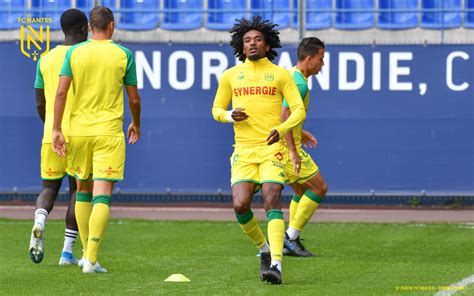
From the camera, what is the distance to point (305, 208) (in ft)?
38.9

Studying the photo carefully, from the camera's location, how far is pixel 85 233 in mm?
10266

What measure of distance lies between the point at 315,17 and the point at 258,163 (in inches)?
363

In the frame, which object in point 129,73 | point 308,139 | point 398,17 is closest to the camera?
point 129,73

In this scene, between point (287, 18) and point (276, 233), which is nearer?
point (276, 233)

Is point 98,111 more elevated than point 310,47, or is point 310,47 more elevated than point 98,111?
point 310,47

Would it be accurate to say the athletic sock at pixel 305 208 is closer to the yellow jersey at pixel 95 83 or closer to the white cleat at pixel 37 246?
the yellow jersey at pixel 95 83

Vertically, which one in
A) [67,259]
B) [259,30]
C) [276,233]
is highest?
[259,30]

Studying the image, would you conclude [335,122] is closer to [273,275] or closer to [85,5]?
[85,5]

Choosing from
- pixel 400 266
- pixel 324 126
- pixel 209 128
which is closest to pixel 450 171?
pixel 324 126

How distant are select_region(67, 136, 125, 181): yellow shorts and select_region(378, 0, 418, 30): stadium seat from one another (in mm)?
9008

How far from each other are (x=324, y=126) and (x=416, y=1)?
7.61 ft

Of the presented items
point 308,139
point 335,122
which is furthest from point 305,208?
point 335,122

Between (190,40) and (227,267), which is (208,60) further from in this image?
(227,267)

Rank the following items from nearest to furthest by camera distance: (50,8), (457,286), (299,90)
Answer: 1. (457,286)
2. (299,90)
3. (50,8)
